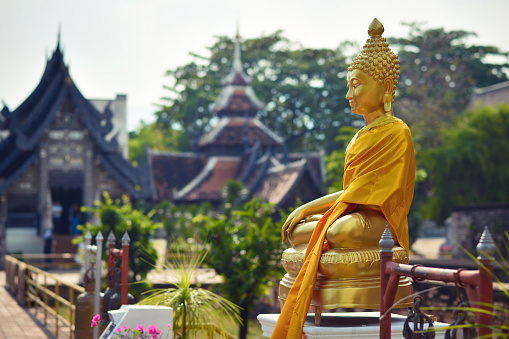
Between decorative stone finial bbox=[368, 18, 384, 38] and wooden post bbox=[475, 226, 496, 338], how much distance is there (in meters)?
2.69

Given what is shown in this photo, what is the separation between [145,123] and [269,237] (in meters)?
51.3

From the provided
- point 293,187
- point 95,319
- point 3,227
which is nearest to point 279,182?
point 293,187

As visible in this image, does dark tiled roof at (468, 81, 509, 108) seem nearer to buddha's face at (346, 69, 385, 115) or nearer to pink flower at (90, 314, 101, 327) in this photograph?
buddha's face at (346, 69, 385, 115)

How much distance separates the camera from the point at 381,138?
509 cm

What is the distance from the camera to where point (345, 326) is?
491 centimetres

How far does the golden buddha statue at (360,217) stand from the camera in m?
4.83

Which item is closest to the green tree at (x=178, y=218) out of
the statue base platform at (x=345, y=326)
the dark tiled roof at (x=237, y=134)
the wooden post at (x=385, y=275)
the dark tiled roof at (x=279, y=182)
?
the dark tiled roof at (x=279, y=182)

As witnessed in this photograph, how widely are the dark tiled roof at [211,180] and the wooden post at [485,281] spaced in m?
24.3

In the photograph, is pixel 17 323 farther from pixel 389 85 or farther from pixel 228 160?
pixel 228 160

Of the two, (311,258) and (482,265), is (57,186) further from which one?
(482,265)

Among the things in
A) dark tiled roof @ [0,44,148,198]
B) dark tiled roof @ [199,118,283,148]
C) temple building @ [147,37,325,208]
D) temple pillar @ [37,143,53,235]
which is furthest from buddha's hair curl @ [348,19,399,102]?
dark tiled roof @ [199,118,283,148]

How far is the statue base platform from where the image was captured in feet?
15.5

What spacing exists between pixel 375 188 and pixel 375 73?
35.1 inches

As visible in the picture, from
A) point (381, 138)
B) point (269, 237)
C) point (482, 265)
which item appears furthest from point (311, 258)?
point (269, 237)
